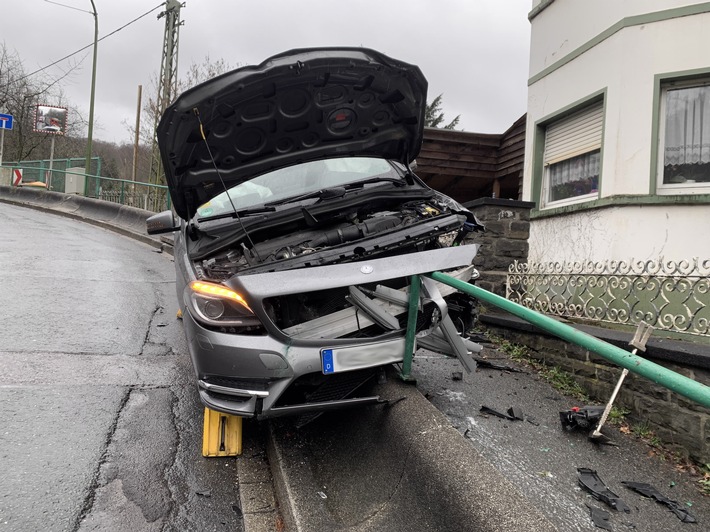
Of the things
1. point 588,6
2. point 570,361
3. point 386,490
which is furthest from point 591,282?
point 588,6

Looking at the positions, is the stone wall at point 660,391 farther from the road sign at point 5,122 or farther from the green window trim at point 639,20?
the road sign at point 5,122

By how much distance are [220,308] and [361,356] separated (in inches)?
33.2

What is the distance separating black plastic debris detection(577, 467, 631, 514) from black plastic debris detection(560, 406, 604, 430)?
18.4 inches

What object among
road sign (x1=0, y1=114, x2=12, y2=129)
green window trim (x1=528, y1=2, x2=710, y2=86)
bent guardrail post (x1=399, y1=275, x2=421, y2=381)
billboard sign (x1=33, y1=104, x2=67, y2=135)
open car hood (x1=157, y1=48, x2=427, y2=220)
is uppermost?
billboard sign (x1=33, y1=104, x2=67, y2=135)

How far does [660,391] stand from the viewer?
310 cm

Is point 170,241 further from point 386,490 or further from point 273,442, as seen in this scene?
point 386,490

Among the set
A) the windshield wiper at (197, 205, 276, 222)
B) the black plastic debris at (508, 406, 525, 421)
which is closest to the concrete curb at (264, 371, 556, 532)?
the black plastic debris at (508, 406, 525, 421)

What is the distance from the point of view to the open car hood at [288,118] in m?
3.18

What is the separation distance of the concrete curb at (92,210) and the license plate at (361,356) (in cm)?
968

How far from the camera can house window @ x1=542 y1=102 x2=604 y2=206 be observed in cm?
645

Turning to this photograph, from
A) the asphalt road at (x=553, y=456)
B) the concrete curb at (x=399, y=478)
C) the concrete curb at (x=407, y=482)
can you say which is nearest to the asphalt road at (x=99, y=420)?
the concrete curb at (x=407, y=482)

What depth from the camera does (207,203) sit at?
12.6ft

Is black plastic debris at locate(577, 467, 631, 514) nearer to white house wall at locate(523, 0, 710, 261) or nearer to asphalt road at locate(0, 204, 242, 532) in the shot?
asphalt road at locate(0, 204, 242, 532)

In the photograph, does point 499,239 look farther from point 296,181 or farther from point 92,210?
point 92,210
